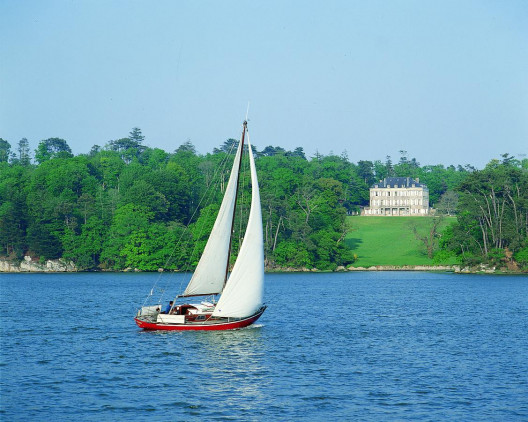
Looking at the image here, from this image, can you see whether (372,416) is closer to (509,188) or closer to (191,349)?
(191,349)

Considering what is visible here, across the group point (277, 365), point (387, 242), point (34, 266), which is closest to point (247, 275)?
point (277, 365)

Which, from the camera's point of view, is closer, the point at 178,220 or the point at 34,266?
the point at 34,266

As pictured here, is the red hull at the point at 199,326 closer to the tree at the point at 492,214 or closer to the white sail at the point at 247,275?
the white sail at the point at 247,275

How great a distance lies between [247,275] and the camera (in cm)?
4728

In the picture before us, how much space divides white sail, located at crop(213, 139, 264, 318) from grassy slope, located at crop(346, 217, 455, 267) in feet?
311

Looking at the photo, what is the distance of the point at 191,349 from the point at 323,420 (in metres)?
16.4

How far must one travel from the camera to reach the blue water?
3014 cm

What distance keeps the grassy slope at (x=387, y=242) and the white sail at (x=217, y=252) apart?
309 feet

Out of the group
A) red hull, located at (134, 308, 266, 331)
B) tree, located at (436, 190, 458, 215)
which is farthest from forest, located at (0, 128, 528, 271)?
red hull, located at (134, 308, 266, 331)

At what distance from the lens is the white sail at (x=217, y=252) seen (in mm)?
48250

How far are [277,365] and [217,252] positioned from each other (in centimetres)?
1158

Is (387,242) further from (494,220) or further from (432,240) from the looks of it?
(494,220)

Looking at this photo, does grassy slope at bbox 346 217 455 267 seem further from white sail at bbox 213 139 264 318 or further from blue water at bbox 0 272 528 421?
white sail at bbox 213 139 264 318

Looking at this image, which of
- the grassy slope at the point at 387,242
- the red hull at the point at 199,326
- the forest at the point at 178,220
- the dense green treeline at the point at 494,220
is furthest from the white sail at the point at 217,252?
the grassy slope at the point at 387,242
